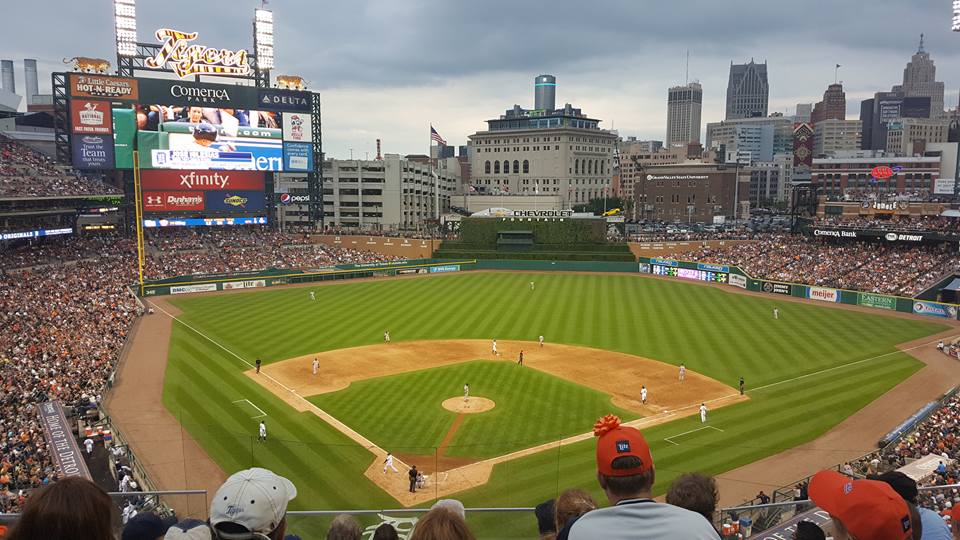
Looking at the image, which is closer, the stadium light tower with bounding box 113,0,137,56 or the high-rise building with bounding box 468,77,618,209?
the stadium light tower with bounding box 113,0,137,56

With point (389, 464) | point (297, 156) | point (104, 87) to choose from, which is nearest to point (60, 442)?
point (389, 464)

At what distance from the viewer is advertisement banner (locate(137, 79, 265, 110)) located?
6888 cm

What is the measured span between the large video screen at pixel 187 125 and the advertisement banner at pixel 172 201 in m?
2.94

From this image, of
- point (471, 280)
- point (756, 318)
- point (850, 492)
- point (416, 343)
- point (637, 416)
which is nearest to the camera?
point (850, 492)

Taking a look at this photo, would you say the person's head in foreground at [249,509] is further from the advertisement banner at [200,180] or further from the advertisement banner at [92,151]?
the advertisement banner at [200,180]

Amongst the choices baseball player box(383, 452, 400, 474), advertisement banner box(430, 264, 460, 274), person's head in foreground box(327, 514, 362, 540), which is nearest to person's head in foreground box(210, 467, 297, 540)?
person's head in foreground box(327, 514, 362, 540)

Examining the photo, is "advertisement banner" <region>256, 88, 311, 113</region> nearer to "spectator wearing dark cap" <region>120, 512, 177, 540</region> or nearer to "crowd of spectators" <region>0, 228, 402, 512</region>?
"crowd of spectators" <region>0, 228, 402, 512</region>

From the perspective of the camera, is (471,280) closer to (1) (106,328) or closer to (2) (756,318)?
(2) (756,318)

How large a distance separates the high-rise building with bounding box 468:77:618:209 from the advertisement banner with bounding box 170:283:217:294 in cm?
12149

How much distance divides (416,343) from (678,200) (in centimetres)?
12318

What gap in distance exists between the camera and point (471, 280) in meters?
70.0

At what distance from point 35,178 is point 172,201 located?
13.4 metres

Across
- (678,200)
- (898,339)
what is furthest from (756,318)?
(678,200)

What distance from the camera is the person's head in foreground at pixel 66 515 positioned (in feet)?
10.6
